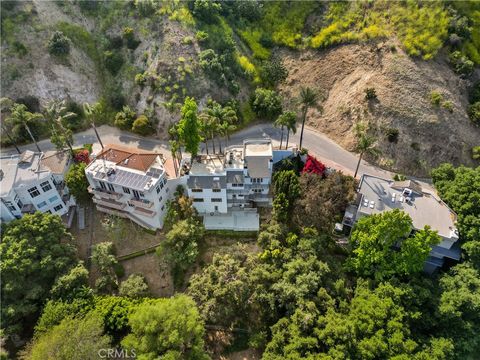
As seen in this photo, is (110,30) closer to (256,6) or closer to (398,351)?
(256,6)

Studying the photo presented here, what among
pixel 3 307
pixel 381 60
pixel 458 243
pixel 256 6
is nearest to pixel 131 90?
pixel 256 6

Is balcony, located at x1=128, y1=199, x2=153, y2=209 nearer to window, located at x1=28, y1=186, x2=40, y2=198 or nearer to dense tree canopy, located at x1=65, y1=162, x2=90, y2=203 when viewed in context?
dense tree canopy, located at x1=65, y1=162, x2=90, y2=203

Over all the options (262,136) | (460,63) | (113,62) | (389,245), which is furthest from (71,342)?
(460,63)

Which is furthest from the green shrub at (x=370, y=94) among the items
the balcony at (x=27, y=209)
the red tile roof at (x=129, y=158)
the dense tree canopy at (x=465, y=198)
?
the balcony at (x=27, y=209)

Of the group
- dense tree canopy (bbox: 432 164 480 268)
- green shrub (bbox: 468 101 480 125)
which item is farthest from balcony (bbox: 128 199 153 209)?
green shrub (bbox: 468 101 480 125)

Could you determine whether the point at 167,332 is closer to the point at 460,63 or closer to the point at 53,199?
the point at 53,199

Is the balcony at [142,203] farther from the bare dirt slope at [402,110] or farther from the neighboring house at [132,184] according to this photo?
the bare dirt slope at [402,110]
